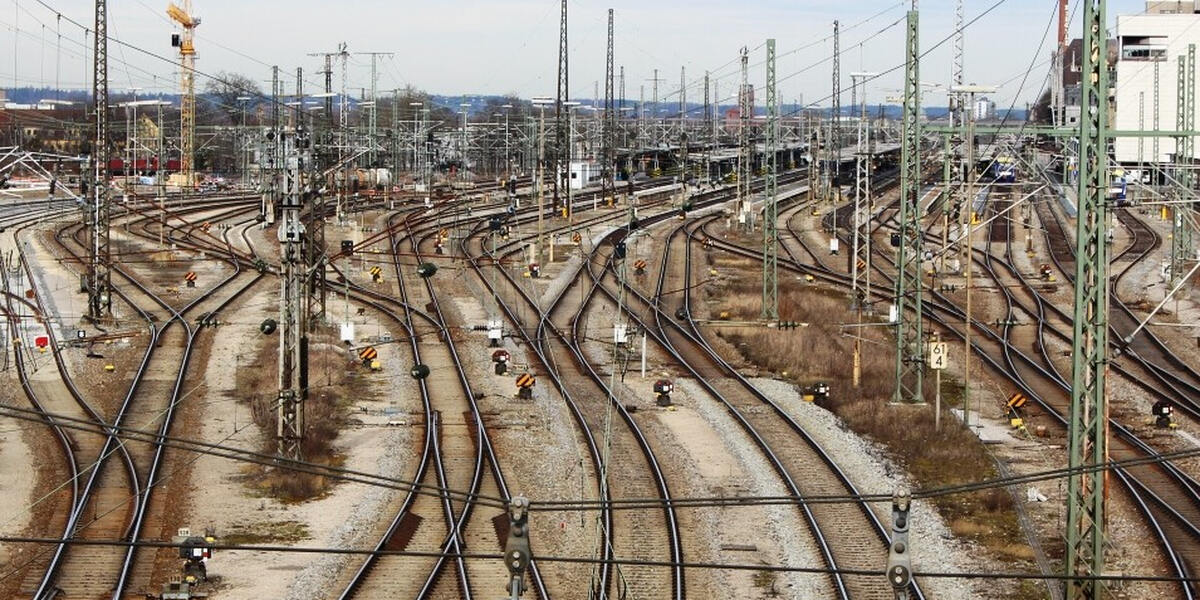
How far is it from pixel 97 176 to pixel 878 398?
1501 centimetres

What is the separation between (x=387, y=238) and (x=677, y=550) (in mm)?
29592

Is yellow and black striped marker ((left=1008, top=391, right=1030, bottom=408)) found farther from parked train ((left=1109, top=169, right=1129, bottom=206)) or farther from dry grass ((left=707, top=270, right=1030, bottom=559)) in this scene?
parked train ((left=1109, top=169, right=1129, bottom=206))

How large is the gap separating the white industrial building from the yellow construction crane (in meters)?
39.3

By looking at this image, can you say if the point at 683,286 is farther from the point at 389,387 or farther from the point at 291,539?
the point at 291,539

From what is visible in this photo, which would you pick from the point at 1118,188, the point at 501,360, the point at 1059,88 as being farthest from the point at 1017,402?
the point at 1059,88

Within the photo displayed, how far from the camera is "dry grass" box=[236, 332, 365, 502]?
55.6 feet

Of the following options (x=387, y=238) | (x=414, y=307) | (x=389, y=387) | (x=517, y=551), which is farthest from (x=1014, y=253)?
(x=517, y=551)

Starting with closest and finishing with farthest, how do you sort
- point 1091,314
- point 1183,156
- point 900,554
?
point 900,554, point 1091,314, point 1183,156

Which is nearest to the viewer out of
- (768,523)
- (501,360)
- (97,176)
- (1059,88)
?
(768,523)

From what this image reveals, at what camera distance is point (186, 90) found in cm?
7569

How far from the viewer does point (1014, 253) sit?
44219 mm

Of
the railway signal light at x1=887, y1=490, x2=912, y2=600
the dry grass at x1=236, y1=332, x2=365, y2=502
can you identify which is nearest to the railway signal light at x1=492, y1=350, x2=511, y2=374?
the dry grass at x1=236, y1=332, x2=365, y2=502

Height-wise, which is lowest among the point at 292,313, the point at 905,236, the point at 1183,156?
the point at 292,313

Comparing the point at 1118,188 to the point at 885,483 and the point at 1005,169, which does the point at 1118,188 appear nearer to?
the point at 1005,169
